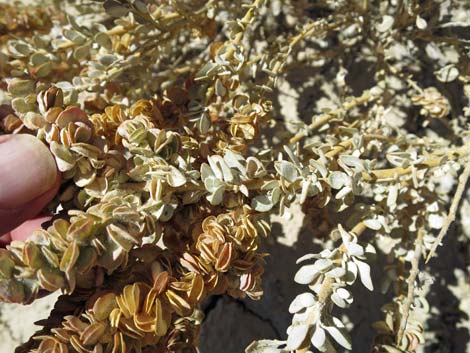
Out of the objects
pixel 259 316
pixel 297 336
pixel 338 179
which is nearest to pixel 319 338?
pixel 297 336

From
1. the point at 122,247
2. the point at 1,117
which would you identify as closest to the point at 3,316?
the point at 1,117

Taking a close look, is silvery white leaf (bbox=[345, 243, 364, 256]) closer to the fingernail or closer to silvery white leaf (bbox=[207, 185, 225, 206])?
silvery white leaf (bbox=[207, 185, 225, 206])

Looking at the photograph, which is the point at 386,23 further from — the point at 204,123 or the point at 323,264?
the point at 323,264

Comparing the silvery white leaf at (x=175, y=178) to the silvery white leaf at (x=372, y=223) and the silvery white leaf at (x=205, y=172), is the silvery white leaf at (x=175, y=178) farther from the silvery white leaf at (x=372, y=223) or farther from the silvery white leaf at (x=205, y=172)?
the silvery white leaf at (x=372, y=223)

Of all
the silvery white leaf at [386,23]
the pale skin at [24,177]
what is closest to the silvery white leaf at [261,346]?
the pale skin at [24,177]

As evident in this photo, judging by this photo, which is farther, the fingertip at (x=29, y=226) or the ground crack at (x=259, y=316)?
the ground crack at (x=259, y=316)

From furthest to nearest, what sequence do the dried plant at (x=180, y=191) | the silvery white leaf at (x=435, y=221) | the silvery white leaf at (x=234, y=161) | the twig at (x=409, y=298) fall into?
the silvery white leaf at (x=435, y=221) → the twig at (x=409, y=298) → the silvery white leaf at (x=234, y=161) → the dried plant at (x=180, y=191)

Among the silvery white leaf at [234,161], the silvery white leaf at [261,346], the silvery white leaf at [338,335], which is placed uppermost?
the silvery white leaf at [234,161]

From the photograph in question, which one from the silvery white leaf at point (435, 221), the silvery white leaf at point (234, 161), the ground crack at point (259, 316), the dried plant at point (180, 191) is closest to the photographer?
the dried plant at point (180, 191)

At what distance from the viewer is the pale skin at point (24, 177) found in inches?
37.4

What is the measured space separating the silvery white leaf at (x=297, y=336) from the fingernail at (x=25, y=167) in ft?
1.55

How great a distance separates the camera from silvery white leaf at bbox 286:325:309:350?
33.8 inches

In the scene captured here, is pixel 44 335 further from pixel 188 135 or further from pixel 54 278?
pixel 188 135

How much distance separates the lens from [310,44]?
5.86 feet
